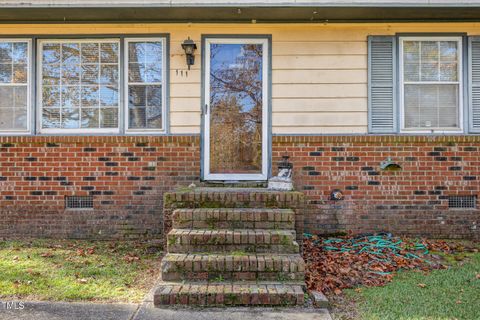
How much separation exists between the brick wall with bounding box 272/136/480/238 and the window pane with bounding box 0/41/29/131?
375cm

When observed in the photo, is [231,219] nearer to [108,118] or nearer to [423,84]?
[108,118]

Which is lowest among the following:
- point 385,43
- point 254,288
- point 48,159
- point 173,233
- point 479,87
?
point 254,288

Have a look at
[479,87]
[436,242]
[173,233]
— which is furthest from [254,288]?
[479,87]

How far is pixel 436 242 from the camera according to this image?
211 inches

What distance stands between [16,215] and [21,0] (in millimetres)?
2963

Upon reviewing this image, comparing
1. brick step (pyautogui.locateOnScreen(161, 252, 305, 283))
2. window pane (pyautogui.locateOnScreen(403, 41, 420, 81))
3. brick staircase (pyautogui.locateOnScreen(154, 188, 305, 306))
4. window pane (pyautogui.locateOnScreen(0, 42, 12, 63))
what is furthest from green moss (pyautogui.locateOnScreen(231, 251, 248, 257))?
window pane (pyautogui.locateOnScreen(0, 42, 12, 63))

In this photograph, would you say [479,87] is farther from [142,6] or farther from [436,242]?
[142,6]

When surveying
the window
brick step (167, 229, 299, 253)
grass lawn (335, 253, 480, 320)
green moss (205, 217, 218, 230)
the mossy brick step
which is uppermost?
the window

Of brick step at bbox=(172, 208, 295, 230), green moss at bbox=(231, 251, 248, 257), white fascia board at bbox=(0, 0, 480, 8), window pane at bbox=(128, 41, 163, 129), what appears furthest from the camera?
window pane at bbox=(128, 41, 163, 129)

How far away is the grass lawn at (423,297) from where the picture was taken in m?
3.21

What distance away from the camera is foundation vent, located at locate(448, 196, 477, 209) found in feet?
18.6

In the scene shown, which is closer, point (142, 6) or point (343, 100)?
point (142, 6)

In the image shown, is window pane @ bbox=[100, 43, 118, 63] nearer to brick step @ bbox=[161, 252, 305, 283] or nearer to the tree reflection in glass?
the tree reflection in glass

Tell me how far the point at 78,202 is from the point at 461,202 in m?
5.57
